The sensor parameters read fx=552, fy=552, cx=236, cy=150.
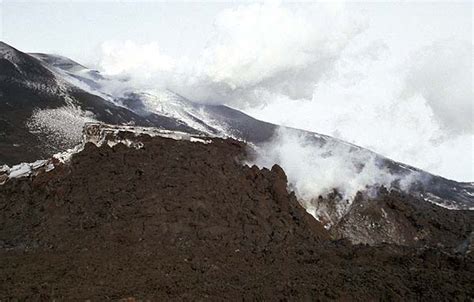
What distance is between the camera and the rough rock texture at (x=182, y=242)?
12.8 meters

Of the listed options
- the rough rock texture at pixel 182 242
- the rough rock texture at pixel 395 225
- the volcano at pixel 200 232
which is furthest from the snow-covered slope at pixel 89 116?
the rough rock texture at pixel 182 242

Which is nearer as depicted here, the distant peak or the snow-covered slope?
the snow-covered slope

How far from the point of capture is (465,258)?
14.6 meters

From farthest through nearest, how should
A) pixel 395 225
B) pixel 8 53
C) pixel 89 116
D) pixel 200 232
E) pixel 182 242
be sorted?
pixel 8 53
pixel 89 116
pixel 395 225
pixel 200 232
pixel 182 242

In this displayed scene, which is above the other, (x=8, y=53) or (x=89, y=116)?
(x=8, y=53)

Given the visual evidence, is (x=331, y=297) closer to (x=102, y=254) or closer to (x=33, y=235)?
(x=102, y=254)

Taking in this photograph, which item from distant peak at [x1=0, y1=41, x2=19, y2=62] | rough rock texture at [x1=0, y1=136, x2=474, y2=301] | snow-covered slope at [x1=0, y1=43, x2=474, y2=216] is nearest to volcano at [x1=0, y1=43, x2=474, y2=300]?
rough rock texture at [x1=0, y1=136, x2=474, y2=301]

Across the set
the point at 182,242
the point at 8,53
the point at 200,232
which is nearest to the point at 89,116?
the point at 8,53

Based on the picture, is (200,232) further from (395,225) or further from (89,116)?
(89,116)

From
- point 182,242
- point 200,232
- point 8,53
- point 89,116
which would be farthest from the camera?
point 8,53

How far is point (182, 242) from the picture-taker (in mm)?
16109

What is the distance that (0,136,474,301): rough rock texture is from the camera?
12828mm

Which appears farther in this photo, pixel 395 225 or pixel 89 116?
pixel 89 116

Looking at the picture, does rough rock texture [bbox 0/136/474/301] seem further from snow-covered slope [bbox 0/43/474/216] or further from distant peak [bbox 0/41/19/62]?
distant peak [bbox 0/41/19/62]
